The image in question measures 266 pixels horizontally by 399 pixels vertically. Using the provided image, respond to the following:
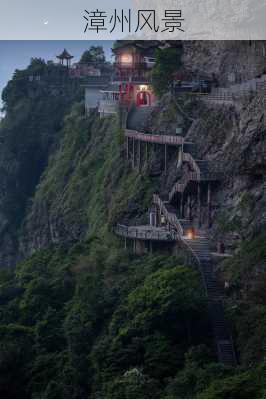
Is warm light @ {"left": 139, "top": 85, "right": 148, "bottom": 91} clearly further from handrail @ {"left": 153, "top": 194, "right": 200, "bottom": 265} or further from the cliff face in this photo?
the cliff face

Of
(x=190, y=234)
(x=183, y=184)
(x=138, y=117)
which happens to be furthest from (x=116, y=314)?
(x=138, y=117)

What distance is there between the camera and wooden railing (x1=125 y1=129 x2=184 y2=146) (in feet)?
175

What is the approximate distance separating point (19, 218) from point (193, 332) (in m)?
50.5

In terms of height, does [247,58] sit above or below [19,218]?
above

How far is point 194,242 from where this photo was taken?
45.9 metres

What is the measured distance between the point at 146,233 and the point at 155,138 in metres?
7.66

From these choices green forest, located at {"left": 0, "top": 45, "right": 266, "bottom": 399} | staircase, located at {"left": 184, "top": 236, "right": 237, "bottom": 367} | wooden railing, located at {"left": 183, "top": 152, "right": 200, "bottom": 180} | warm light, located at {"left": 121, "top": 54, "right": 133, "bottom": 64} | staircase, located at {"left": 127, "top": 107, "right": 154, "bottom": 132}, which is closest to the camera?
green forest, located at {"left": 0, "top": 45, "right": 266, "bottom": 399}

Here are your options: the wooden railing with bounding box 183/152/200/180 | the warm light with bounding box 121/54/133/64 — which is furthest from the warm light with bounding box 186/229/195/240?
the warm light with bounding box 121/54/133/64

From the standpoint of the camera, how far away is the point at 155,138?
55812 millimetres

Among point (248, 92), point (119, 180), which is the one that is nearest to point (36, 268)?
point (119, 180)

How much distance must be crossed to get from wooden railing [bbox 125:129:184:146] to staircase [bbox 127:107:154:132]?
0.96 metres

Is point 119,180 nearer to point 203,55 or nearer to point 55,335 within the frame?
point 203,55

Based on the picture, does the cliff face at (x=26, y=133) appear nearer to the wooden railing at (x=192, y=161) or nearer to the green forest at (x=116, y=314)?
the green forest at (x=116, y=314)

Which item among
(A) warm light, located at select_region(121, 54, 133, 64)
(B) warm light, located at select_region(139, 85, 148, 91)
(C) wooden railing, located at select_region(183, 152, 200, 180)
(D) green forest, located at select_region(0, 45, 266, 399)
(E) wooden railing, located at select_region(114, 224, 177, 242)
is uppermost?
(A) warm light, located at select_region(121, 54, 133, 64)
